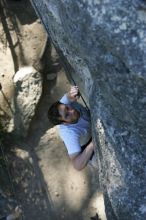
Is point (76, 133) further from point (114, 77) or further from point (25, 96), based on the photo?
point (25, 96)

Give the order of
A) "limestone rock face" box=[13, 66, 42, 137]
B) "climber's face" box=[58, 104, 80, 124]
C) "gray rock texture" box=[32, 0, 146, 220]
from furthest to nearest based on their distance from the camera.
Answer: "limestone rock face" box=[13, 66, 42, 137], "climber's face" box=[58, 104, 80, 124], "gray rock texture" box=[32, 0, 146, 220]

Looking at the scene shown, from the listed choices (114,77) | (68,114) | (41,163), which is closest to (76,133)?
(68,114)

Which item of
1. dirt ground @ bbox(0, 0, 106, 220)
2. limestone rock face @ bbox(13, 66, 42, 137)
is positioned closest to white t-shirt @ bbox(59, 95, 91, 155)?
dirt ground @ bbox(0, 0, 106, 220)

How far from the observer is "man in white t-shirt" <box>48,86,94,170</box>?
505 centimetres

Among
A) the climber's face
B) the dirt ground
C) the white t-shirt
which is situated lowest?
the dirt ground

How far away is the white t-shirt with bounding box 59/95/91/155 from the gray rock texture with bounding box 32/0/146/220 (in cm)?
51

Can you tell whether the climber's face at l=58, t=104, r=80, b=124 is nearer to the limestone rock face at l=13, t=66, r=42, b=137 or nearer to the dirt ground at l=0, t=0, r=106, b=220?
the dirt ground at l=0, t=0, r=106, b=220

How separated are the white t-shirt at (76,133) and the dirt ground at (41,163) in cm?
220

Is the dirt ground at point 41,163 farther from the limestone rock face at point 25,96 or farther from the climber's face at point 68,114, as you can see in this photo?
the climber's face at point 68,114

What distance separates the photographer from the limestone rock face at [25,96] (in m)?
7.82

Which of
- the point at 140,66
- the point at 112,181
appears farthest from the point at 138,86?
the point at 112,181

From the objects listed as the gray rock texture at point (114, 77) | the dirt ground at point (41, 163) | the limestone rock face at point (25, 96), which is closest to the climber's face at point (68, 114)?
the gray rock texture at point (114, 77)

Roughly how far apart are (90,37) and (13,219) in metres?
3.72

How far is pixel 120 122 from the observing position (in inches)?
154
